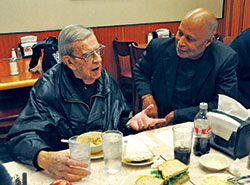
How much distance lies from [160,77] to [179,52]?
286 millimetres

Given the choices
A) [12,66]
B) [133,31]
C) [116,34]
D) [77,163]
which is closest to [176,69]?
[77,163]

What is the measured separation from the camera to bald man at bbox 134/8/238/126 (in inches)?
77.0

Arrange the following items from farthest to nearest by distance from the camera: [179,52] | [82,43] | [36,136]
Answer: [179,52] < [82,43] < [36,136]

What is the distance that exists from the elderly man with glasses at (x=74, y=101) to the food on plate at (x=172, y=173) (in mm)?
504

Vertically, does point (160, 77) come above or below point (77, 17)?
below

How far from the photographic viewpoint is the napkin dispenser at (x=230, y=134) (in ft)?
4.27

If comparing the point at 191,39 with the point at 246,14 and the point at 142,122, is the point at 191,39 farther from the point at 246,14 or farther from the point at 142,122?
the point at 246,14

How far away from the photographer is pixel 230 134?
1337mm

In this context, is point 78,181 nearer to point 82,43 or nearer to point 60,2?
point 82,43

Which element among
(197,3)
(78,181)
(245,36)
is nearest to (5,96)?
(78,181)

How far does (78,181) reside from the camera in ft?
3.84

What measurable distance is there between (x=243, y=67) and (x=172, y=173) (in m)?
1.58

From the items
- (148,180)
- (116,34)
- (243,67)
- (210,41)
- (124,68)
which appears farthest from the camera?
(116,34)

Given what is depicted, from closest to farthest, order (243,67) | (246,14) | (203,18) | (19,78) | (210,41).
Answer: (203,18) < (210,41) < (243,67) < (19,78) < (246,14)
